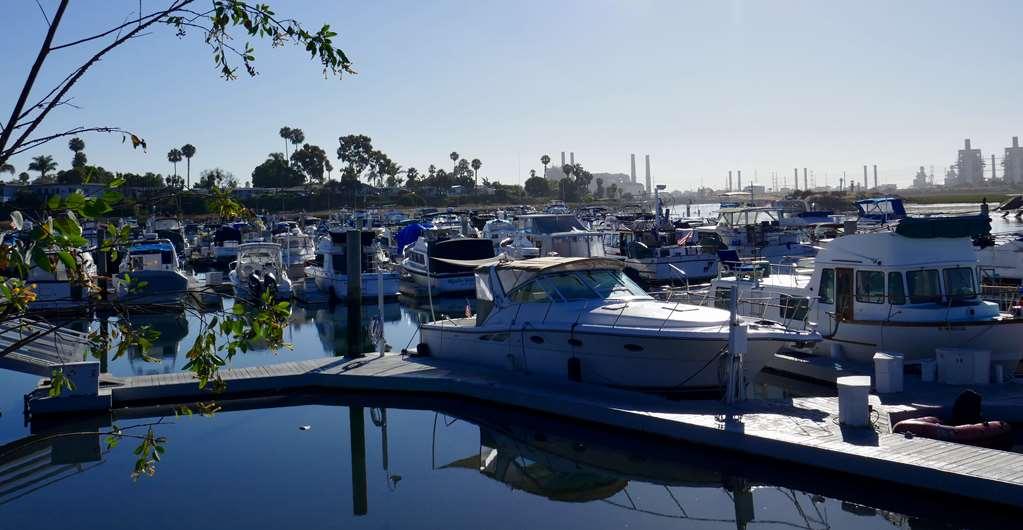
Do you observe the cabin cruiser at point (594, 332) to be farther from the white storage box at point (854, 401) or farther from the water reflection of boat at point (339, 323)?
the water reflection of boat at point (339, 323)

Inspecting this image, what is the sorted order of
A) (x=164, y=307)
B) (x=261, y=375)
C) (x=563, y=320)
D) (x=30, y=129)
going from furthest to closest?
(x=261, y=375) → (x=563, y=320) → (x=164, y=307) → (x=30, y=129)

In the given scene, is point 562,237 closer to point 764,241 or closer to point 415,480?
point 764,241

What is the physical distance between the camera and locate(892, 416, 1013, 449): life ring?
12.5m

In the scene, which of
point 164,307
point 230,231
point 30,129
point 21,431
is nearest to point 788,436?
point 164,307

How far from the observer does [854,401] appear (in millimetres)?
12500

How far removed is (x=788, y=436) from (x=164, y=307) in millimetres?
9114

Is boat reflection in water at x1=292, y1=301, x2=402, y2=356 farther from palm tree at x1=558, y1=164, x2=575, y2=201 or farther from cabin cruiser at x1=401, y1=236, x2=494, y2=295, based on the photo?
palm tree at x1=558, y1=164, x2=575, y2=201

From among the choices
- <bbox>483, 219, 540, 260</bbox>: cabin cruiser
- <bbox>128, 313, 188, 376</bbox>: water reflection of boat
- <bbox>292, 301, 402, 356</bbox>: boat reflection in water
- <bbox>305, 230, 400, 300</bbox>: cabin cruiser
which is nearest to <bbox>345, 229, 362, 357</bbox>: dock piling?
<bbox>292, 301, 402, 356</bbox>: boat reflection in water

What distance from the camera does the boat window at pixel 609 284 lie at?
1716 centimetres

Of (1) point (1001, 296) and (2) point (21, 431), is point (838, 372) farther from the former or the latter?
(2) point (21, 431)

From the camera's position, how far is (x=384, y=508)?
483 inches

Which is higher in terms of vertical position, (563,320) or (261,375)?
(563,320)

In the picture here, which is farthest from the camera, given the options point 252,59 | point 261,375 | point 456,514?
point 261,375

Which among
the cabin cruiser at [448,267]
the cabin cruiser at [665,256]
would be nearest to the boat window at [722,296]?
the cabin cruiser at [448,267]
